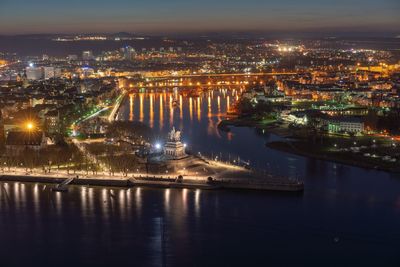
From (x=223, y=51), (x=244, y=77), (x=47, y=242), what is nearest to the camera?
(x=47, y=242)

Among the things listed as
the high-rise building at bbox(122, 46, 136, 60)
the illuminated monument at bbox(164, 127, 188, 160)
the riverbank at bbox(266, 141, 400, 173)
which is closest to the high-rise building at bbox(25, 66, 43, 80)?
the high-rise building at bbox(122, 46, 136, 60)

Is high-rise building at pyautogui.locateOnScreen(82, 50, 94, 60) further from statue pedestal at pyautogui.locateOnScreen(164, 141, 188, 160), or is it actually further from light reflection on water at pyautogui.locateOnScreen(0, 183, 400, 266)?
light reflection on water at pyautogui.locateOnScreen(0, 183, 400, 266)

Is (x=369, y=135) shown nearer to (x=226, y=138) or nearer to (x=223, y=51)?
(x=226, y=138)

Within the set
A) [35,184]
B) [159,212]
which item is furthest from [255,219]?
[35,184]

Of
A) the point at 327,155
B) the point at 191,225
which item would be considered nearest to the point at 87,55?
the point at 327,155

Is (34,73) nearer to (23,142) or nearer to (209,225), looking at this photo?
(23,142)

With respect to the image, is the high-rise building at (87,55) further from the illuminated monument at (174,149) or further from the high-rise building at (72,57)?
the illuminated monument at (174,149)
